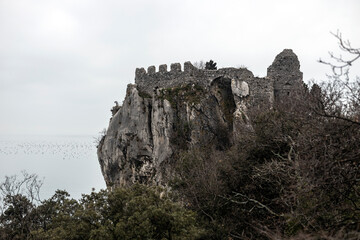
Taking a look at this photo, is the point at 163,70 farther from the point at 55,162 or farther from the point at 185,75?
the point at 55,162

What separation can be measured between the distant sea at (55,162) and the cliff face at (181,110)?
23.6 meters

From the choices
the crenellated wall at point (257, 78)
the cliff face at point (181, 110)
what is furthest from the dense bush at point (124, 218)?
the crenellated wall at point (257, 78)

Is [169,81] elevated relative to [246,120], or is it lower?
elevated

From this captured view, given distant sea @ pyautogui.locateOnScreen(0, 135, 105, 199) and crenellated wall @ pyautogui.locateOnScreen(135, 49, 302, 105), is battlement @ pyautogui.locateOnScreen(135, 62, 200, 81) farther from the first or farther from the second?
distant sea @ pyautogui.locateOnScreen(0, 135, 105, 199)

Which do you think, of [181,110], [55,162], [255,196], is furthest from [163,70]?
[55,162]

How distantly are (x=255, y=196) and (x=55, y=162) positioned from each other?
62119mm

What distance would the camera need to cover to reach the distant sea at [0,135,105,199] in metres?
51.2

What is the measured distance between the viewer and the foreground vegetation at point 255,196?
6961 mm

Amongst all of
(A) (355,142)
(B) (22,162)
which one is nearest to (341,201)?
(A) (355,142)

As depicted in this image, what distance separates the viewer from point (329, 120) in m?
7.46

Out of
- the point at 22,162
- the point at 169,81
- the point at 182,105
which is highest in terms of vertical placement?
the point at 169,81

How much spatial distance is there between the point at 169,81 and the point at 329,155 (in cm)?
1829

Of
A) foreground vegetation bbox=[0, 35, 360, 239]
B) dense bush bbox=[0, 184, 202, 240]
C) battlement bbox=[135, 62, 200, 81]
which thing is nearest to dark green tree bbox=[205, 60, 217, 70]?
battlement bbox=[135, 62, 200, 81]

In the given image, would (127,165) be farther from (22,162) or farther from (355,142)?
(22,162)
